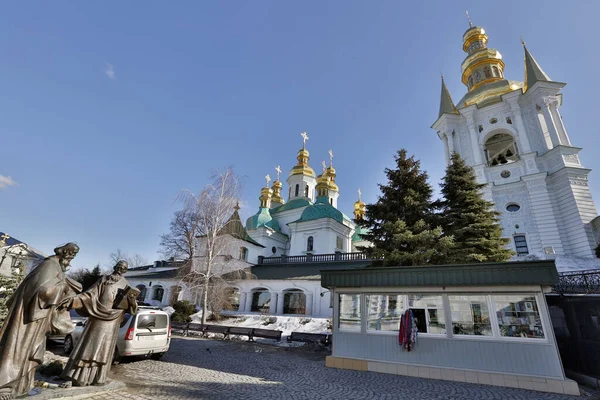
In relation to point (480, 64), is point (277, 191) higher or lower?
lower

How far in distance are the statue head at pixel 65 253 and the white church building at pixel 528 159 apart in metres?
29.2

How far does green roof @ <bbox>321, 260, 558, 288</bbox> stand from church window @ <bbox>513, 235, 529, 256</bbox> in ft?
65.7

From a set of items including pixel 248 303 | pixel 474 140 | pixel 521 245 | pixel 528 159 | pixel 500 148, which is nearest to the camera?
pixel 521 245

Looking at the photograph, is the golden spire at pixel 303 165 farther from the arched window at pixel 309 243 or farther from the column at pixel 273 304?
the column at pixel 273 304

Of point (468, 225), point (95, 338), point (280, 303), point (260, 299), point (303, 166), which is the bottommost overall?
point (95, 338)

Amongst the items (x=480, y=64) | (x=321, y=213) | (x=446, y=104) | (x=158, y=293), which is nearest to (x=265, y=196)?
(x=321, y=213)

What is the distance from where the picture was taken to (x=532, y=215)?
24.7m

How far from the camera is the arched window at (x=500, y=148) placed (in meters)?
30.1

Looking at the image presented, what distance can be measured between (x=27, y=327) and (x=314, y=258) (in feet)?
81.9

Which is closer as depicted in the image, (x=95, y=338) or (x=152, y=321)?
(x=95, y=338)

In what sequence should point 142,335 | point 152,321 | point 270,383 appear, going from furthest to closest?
point 152,321
point 142,335
point 270,383

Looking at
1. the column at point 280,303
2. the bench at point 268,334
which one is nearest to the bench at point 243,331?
the bench at point 268,334

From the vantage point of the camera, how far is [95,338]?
544cm

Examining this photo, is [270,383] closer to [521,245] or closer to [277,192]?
[521,245]
